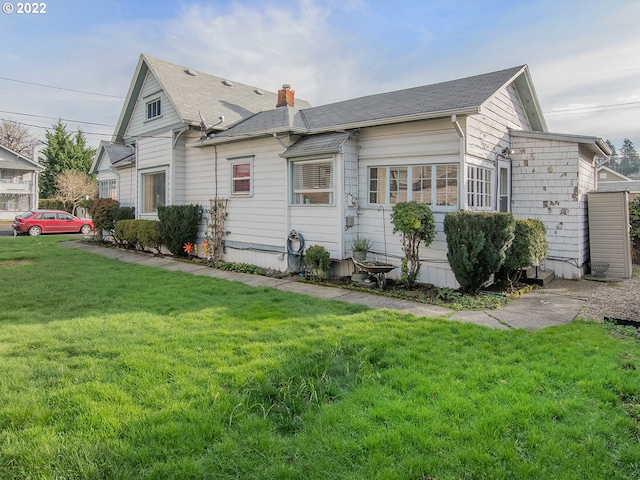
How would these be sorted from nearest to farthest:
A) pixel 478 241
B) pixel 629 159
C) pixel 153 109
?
pixel 478 241, pixel 153 109, pixel 629 159

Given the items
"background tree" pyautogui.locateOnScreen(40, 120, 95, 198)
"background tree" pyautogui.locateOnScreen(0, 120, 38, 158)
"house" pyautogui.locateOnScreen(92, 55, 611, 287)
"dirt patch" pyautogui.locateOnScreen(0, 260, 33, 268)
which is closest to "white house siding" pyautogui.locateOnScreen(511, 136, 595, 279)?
"house" pyautogui.locateOnScreen(92, 55, 611, 287)

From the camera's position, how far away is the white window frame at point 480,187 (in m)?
8.16

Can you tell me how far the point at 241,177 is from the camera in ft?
37.3

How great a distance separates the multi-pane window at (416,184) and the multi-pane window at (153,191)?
8.35m

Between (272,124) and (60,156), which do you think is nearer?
(272,124)

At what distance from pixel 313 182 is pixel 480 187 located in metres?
3.87

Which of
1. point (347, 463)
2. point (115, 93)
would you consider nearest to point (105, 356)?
point (347, 463)

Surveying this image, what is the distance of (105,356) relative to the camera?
4.20 meters

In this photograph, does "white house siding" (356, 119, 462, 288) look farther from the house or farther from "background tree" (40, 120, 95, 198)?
"background tree" (40, 120, 95, 198)

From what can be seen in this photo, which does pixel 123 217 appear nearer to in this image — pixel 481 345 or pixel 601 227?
pixel 481 345

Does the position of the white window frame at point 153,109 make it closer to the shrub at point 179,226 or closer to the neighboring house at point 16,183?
the shrub at point 179,226

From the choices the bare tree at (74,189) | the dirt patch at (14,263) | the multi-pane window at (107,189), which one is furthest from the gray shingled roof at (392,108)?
the bare tree at (74,189)

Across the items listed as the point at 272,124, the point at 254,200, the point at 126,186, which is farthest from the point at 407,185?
the point at 126,186

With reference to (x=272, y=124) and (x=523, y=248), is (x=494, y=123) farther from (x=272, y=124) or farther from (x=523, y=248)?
(x=272, y=124)
